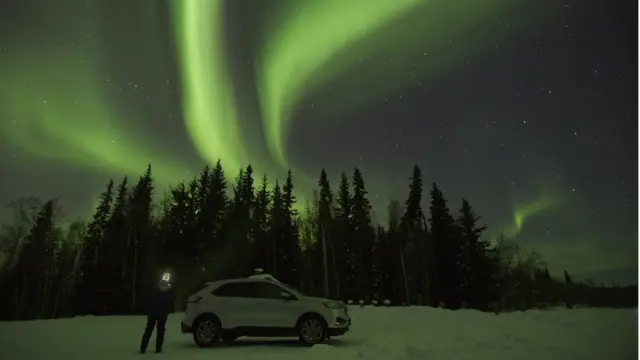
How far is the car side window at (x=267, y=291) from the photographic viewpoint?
26.7 ft

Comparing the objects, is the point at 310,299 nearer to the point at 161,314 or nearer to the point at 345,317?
the point at 345,317

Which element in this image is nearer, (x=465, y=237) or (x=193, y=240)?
(x=193, y=240)

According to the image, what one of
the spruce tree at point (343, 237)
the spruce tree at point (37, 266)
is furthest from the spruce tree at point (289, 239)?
the spruce tree at point (37, 266)

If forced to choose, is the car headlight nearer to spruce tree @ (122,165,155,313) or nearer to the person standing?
the person standing

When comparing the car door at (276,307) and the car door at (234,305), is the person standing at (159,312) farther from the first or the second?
the car door at (276,307)

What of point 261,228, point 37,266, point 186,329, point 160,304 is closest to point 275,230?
point 261,228

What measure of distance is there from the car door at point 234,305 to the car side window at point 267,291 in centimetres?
12

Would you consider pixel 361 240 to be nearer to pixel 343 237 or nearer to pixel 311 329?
pixel 343 237

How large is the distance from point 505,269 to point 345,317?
7.27m

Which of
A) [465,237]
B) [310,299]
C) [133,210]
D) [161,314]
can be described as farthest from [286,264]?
[465,237]

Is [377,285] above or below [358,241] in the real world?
below

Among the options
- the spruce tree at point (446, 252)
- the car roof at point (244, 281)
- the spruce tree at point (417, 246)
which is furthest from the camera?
the spruce tree at point (446, 252)

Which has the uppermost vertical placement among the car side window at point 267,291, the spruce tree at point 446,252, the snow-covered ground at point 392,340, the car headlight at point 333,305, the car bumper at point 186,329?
the spruce tree at point 446,252

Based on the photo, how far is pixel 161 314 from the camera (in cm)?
723
